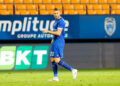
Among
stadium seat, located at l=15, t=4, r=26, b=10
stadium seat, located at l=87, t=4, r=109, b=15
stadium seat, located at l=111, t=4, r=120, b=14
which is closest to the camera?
stadium seat, located at l=15, t=4, r=26, b=10

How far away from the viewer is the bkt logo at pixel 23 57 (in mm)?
20172

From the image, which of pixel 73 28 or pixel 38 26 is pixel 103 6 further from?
pixel 38 26

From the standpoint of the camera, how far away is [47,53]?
20.7 metres

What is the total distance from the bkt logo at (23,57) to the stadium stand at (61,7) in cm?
187

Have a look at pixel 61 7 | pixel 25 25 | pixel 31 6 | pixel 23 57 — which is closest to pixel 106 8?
pixel 61 7

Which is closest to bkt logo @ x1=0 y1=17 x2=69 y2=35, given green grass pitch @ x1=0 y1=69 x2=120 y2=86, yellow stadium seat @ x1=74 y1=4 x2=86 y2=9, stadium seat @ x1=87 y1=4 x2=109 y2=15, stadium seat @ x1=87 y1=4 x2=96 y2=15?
yellow stadium seat @ x1=74 y1=4 x2=86 y2=9

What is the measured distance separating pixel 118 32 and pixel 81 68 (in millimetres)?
2737

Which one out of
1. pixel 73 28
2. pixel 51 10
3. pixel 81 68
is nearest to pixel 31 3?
pixel 51 10

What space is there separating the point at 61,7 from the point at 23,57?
11.1 ft

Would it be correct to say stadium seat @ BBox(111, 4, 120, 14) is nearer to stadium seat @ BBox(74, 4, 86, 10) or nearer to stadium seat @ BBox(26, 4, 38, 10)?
stadium seat @ BBox(74, 4, 86, 10)

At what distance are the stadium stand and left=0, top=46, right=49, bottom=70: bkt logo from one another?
6.13 ft

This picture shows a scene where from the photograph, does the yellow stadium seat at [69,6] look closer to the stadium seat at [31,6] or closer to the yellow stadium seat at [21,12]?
the stadium seat at [31,6]

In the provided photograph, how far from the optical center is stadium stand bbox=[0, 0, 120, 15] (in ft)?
68.3

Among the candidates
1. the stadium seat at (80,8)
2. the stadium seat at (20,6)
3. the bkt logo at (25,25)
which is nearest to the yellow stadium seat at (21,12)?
the stadium seat at (20,6)
